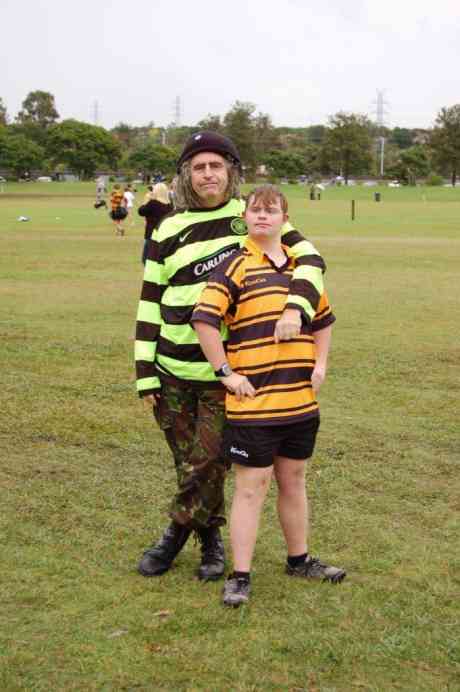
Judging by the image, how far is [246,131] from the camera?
116 m

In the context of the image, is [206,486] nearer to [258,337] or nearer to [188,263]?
[258,337]

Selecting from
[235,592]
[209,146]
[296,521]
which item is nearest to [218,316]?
[209,146]

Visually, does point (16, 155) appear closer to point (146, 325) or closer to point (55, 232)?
point (55, 232)

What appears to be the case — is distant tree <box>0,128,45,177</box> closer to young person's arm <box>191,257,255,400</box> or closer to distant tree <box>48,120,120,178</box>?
distant tree <box>48,120,120,178</box>

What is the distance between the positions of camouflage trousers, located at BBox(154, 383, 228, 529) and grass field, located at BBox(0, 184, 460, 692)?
0.36 metres

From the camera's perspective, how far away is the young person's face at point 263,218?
4.00m

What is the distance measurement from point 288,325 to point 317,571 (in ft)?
4.21

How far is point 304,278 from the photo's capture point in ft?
13.2

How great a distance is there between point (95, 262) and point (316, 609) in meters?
17.4

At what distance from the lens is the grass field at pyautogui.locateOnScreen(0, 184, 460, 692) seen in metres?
3.66

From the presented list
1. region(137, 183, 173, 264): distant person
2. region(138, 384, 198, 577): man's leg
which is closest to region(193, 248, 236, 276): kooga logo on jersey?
region(138, 384, 198, 577): man's leg

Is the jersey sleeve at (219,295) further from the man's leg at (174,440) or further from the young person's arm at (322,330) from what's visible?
the man's leg at (174,440)

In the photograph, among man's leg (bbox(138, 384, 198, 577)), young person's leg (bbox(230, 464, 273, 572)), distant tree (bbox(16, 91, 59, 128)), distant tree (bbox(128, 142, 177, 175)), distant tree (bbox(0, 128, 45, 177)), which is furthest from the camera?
distant tree (bbox(16, 91, 59, 128))

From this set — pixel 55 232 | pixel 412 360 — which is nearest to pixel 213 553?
pixel 412 360
